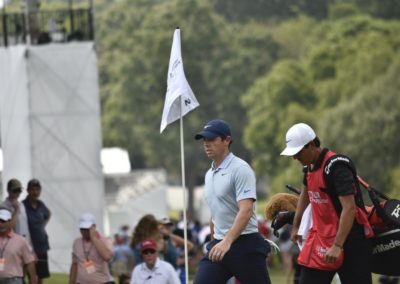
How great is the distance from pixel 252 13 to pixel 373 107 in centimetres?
6496

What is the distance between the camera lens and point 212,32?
98.6m

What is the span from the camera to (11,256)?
16.1 m

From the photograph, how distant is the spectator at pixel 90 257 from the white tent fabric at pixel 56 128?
12.0 metres

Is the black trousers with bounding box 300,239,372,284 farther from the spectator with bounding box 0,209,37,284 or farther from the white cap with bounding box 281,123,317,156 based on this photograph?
the spectator with bounding box 0,209,37,284

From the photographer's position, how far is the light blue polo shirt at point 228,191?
11297 mm

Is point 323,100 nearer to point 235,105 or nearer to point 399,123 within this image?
point 399,123

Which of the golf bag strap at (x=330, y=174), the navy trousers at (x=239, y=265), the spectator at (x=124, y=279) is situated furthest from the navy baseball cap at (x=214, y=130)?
the spectator at (x=124, y=279)

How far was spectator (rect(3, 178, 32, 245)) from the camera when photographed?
18516 millimetres

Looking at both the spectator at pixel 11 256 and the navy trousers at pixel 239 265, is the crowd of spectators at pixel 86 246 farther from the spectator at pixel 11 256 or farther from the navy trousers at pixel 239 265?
the navy trousers at pixel 239 265

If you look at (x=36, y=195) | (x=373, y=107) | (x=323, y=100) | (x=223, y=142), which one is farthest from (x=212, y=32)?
(x=223, y=142)

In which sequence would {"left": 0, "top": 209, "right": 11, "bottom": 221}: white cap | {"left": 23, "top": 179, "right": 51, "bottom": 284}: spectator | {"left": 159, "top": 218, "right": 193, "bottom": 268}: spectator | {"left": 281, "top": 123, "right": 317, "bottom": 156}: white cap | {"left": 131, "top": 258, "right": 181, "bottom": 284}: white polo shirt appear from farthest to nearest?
1. {"left": 159, "top": 218, "right": 193, "bottom": 268}: spectator
2. {"left": 23, "top": 179, "right": 51, "bottom": 284}: spectator
3. {"left": 0, "top": 209, "right": 11, "bottom": 221}: white cap
4. {"left": 131, "top": 258, "right": 181, "bottom": 284}: white polo shirt
5. {"left": 281, "top": 123, "right": 317, "bottom": 156}: white cap

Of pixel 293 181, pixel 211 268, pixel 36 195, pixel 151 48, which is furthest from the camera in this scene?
pixel 151 48

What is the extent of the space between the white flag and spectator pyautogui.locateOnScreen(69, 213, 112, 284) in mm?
4291

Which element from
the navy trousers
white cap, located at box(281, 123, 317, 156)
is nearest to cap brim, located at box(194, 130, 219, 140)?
the navy trousers
